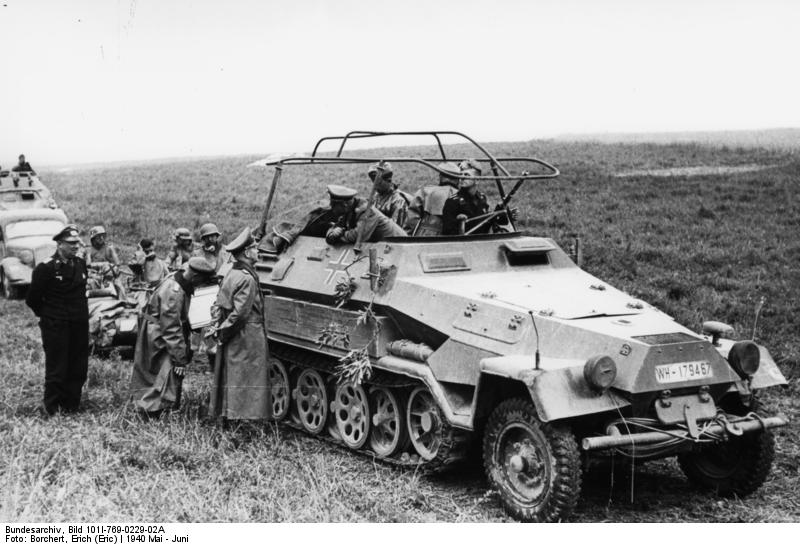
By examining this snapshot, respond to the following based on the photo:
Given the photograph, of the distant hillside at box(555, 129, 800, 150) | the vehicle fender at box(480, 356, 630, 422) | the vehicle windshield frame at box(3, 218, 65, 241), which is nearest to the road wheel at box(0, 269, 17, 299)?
the vehicle windshield frame at box(3, 218, 65, 241)

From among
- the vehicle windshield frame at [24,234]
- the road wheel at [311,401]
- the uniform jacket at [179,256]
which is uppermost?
the uniform jacket at [179,256]

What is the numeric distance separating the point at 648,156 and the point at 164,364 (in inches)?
911

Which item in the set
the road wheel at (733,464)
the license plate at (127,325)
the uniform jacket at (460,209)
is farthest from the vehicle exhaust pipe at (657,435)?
the license plate at (127,325)

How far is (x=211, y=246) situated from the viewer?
1208 centimetres

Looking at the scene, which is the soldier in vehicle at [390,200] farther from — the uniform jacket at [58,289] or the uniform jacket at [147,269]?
the uniform jacket at [147,269]

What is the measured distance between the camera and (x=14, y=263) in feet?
57.0

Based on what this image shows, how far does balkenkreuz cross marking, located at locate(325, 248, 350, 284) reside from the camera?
8.56 m

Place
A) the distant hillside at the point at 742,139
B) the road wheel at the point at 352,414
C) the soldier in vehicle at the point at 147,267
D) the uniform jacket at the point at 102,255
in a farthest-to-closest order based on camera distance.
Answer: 1. the distant hillside at the point at 742,139
2. the uniform jacket at the point at 102,255
3. the soldier in vehicle at the point at 147,267
4. the road wheel at the point at 352,414

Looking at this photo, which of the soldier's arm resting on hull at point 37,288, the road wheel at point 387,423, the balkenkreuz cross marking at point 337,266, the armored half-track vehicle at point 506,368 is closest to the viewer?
the armored half-track vehicle at point 506,368

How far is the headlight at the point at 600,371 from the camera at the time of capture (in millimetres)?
6051

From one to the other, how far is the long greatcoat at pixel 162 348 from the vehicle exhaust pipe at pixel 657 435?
4.39 meters

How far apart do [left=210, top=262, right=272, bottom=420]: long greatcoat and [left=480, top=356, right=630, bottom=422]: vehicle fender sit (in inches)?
116

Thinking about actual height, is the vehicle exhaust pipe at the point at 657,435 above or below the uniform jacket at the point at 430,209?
below

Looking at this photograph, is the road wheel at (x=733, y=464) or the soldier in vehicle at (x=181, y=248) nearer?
the road wheel at (x=733, y=464)
